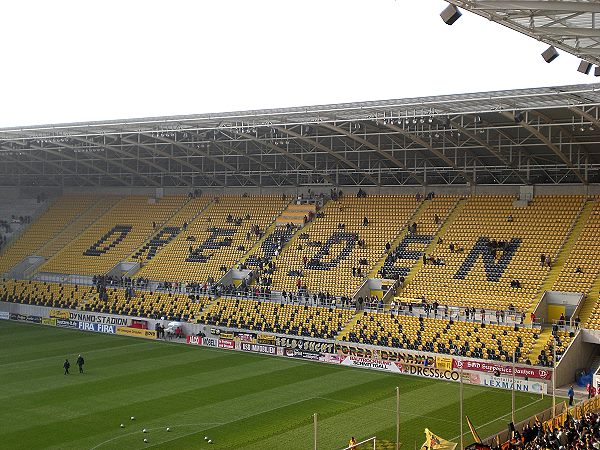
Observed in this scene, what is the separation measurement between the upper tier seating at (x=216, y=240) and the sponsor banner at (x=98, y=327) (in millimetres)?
6744

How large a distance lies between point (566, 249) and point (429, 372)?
12.5 meters

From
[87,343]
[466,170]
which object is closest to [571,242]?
[466,170]

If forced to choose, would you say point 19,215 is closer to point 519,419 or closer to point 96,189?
point 96,189

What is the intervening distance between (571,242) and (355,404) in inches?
770

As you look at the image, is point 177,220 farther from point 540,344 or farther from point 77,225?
point 540,344

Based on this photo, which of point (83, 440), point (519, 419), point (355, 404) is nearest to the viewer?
point (83, 440)

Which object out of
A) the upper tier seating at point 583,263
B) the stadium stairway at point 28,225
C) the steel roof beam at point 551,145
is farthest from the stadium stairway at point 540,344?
the stadium stairway at point 28,225

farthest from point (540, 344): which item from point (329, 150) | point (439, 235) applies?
point (329, 150)

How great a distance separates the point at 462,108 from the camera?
40438mm

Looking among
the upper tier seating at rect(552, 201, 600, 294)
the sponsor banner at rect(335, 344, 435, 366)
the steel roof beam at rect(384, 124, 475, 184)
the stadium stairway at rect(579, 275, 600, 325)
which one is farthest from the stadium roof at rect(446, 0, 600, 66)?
the steel roof beam at rect(384, 124, 475, 184)

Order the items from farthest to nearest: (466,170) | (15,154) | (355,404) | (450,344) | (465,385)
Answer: (15,154), (466,170), (450,344), (465,385), (355,404)

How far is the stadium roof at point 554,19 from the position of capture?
16406mm

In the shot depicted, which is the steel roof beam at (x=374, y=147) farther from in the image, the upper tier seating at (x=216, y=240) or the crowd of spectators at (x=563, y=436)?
the crowd of spectators at (x=563, y=436)

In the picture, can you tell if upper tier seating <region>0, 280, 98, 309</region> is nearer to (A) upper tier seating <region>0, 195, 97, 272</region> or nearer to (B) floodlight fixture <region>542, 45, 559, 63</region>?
(A) upper tier seating <region>0, 195, 97, 272</region>
